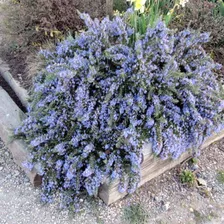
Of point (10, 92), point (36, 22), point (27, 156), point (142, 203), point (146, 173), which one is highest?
point (36, 22)

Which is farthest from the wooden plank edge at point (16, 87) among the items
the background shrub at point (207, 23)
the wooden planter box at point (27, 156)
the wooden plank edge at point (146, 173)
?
the background shrub at point (207, 23)

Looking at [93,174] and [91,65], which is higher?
[91,65]

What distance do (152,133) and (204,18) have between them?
64.2 inches

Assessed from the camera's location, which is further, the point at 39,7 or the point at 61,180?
the point at 39,7

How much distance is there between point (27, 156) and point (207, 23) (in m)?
2.18

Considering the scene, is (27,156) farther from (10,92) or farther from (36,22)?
(36,22)

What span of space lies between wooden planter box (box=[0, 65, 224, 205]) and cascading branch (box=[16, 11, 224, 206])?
95 millimetres

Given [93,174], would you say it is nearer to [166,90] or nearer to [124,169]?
[124,169]

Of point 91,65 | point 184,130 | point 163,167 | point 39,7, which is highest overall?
point 39,7

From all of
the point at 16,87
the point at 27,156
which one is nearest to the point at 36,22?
the point at 16,87

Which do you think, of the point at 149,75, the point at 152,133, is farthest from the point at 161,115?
the point at 149,75

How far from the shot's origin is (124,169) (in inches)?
95.0

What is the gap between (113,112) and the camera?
2.42m

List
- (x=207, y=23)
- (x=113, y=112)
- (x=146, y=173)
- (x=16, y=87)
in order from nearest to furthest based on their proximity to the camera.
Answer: (x=113, y=112) → (x=146, y=173) → (x=16, y=87) → (x=207, y=23)
